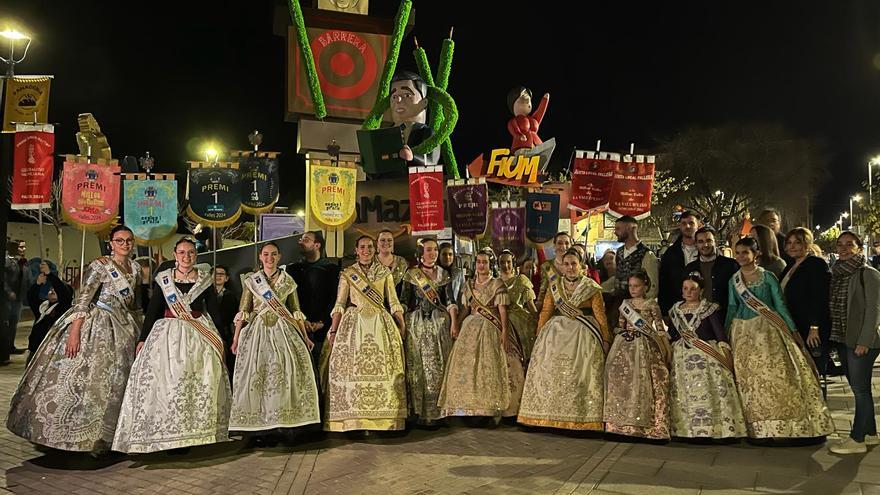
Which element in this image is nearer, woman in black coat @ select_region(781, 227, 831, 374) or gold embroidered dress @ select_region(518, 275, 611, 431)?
woman in black coat @ select_region(781, 227, 831, 374)

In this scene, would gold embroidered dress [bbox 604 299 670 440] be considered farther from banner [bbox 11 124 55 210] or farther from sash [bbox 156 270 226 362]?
banner [bbox 11 124 55 210]

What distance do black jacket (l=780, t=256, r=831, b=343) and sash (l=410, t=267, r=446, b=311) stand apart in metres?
3.20

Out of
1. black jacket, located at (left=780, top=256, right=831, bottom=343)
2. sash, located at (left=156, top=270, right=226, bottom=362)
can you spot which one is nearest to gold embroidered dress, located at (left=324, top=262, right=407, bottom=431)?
sash, located at (left=156, top=270, right=226, bottom=362)

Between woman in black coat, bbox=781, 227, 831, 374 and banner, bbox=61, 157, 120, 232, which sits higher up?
banner, bbox=61, 157, 120, 232

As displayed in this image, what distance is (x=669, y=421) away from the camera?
5645 millimetres

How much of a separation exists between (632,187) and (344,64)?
26.2 ft

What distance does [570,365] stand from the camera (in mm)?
5957

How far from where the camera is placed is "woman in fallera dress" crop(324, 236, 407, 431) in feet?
19.3

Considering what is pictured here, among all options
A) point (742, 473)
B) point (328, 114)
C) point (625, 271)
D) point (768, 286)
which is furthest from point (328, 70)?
point (742, 473)

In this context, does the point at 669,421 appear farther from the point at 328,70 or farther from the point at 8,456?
the point at 328,70

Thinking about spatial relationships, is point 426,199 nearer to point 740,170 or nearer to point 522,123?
point 522,123

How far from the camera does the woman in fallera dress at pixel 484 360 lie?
20.4 feet

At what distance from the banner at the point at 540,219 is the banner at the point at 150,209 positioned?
14.3 feet

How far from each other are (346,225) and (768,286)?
4737 mm
